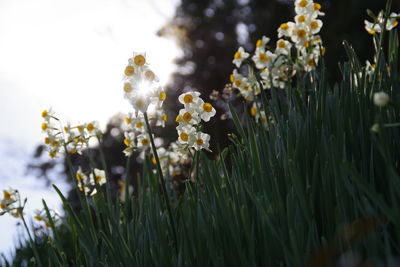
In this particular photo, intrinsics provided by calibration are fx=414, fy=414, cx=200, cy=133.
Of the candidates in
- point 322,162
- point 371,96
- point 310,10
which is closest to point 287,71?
point 310,10

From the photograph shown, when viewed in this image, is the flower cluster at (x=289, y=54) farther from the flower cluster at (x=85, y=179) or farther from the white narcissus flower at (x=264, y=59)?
the flower cluster at (x=85, y=179)

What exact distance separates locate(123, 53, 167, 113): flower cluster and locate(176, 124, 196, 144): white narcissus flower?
0.19 meters

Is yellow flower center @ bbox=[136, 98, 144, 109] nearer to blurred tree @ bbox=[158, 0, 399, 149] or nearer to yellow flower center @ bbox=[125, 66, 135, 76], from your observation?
yellow flower center @ bbox=[125, 66, 135, 76]

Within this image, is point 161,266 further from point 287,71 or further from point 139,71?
point 287,71

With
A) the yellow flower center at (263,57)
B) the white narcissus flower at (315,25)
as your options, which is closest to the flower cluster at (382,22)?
the white narcissus flower at (315,25)

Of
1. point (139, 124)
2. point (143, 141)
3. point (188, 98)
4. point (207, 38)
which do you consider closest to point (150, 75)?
point (188, 98)

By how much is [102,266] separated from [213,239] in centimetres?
59

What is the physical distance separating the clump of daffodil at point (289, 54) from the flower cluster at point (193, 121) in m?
0.62

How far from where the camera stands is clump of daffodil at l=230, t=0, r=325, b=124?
95.7 inches

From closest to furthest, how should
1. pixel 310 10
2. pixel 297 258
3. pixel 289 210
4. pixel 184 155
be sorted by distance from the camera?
pixel 297 258 → pixel 289 210 → pixel 184 155 → pixel 310 10

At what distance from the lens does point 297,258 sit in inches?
44.1

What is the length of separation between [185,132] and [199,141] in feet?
0.24

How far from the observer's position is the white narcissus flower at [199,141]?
1.71 metres


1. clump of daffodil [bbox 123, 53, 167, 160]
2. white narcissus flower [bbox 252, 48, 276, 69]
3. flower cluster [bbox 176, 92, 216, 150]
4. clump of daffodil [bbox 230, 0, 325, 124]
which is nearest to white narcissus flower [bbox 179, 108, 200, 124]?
flower cluster [bbox 176, 92, 216, 150]
